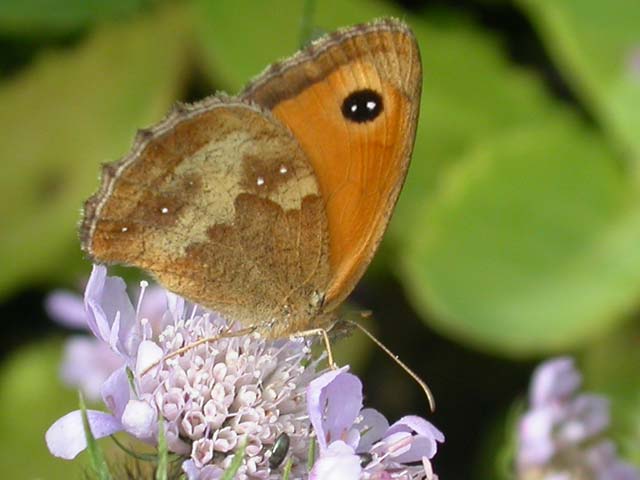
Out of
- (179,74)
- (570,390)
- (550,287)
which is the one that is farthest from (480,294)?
(179,74)

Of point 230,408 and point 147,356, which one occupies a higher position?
point 147,356

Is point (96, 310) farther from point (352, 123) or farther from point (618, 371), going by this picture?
point (618, 371)

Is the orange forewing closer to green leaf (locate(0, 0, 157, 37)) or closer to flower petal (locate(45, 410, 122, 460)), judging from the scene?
flower petal (locate(45, 410, 122, 460))

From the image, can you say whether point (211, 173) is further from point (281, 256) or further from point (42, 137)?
point (42, 137)

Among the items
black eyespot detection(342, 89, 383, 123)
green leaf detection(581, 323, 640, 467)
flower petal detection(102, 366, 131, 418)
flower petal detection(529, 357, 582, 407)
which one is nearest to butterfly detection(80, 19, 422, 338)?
black eyespot detection(342, 89, 383, 123)

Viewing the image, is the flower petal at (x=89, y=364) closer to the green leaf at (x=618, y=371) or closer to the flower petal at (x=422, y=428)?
the green leaf at (x=618, y=371)

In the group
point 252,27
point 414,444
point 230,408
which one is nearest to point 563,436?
point 414,444

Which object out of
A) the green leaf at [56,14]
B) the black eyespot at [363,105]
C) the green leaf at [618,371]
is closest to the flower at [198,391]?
the black eyespot at [363,105]
